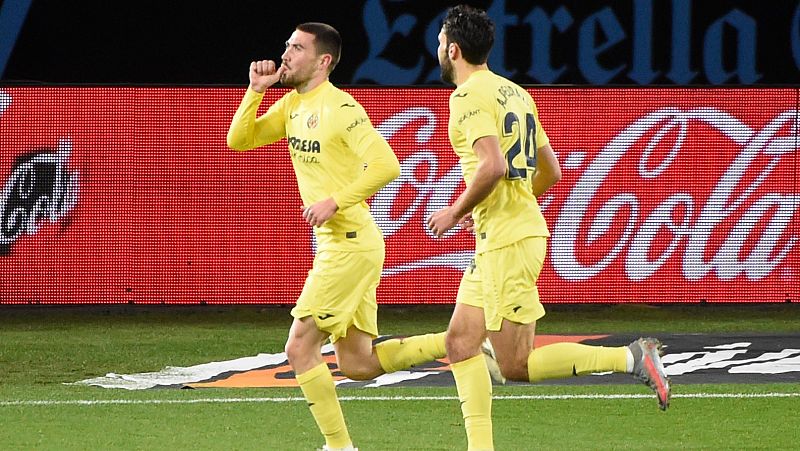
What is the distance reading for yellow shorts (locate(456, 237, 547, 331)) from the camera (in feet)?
20.1

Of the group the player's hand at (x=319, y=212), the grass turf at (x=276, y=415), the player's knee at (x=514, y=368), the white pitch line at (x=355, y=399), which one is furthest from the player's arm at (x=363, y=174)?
the white pitch line at (x=355, y=399)

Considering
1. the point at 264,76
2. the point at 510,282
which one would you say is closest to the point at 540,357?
the point at 510,282

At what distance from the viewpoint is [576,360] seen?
636cm

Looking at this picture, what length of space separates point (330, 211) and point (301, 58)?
81 cm

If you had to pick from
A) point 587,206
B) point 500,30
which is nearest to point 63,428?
point 587,206

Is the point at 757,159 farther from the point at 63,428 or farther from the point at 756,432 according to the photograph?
the point at 63,428

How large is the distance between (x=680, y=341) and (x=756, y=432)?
351cm

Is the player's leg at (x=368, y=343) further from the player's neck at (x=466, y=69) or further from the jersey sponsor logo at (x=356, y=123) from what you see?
the player's neck at (x=466, y=69)

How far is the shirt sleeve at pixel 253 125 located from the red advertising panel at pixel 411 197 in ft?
17.2

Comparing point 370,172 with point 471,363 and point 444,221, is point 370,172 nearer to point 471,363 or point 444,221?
point 444,221

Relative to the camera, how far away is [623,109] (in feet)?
40.8

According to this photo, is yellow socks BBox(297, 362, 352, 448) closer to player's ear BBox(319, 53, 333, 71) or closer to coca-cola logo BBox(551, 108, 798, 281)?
player's ear BBox(319, 53, 333, 71)

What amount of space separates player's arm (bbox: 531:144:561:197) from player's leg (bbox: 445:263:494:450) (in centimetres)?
59

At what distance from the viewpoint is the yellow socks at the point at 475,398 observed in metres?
6.29
